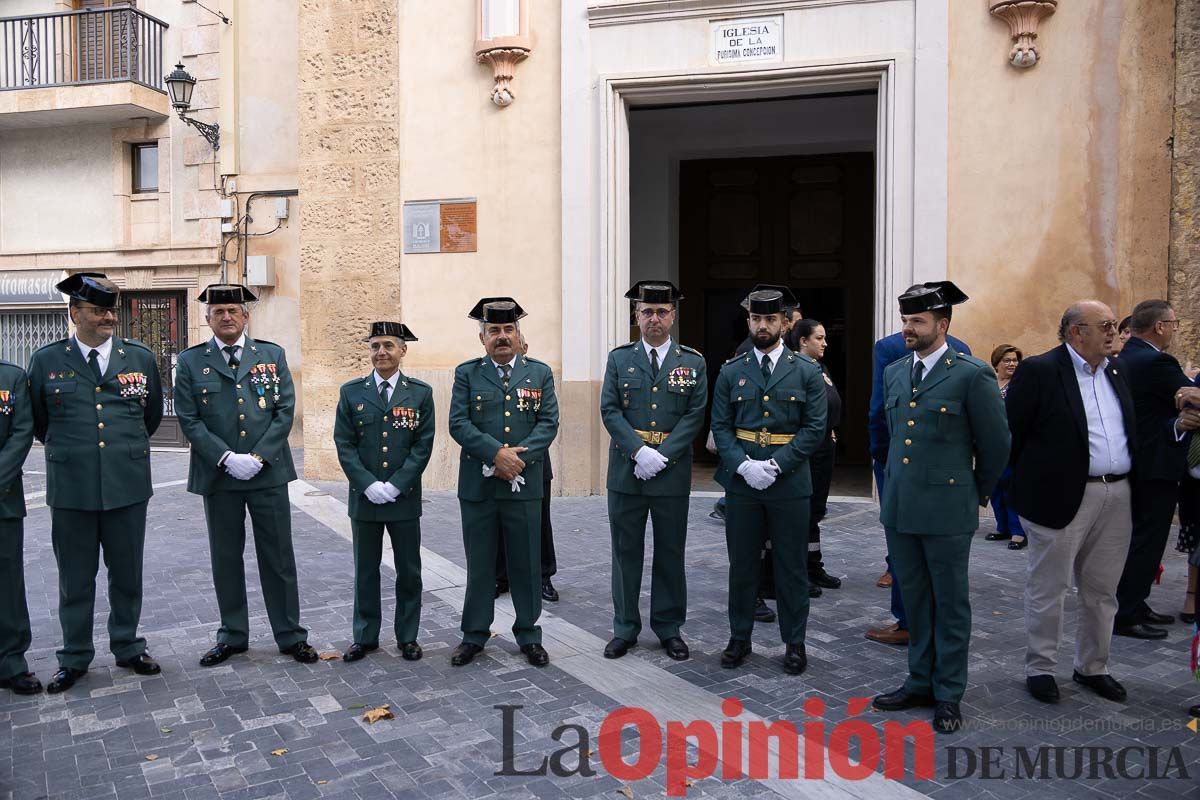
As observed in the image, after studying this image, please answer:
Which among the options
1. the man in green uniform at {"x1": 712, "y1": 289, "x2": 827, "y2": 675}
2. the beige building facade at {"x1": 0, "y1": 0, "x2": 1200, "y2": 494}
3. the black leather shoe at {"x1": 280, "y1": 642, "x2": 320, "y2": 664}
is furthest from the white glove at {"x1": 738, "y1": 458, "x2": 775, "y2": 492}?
the beige building facade at {"x1": 0, "y1": 0, "x2": 1200, "y2": 494}

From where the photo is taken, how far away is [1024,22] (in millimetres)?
8844

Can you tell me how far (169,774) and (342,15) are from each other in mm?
Answer: 9871

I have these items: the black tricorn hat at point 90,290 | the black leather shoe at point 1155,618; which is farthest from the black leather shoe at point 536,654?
the black leather shoe at point 1155,618

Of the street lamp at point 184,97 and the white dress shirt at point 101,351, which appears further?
the street lamp at point 184,97

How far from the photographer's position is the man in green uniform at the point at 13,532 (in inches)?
185

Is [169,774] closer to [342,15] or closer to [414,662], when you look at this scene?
[414,662]

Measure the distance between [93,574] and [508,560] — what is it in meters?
2.27

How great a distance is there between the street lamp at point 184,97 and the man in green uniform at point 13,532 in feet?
36.8

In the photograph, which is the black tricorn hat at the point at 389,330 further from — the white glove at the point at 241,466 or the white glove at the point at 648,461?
the white glove at the point at 648,461

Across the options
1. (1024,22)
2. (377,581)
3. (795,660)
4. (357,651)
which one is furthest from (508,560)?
(1024,22)

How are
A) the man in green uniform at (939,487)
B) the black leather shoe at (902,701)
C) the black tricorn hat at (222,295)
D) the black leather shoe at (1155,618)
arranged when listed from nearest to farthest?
the man in green uniform at (939,487)
the black leather shoe at (902,701)
the black tricorn hat at (222,295)
the black leather shoe at (1155,618)

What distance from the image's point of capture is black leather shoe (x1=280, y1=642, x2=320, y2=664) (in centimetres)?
512

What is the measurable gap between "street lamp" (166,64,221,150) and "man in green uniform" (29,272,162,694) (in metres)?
11.0

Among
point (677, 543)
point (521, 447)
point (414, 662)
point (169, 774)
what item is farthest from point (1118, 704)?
point (169, 774)
